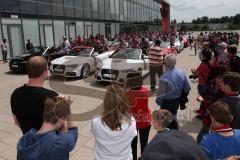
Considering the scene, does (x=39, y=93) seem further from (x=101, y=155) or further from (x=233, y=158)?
(x=233, y=158)

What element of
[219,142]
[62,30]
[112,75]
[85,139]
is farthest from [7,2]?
[219,142]

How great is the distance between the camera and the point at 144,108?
4.22 meters

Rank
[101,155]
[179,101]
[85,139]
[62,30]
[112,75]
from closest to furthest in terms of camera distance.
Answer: [101,155] < [179,101] < [85,139] < [112,75] < [62,30]

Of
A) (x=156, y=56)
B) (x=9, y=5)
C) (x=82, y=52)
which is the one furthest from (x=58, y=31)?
(x=156, y=56)

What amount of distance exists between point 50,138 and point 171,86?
10.0 ft

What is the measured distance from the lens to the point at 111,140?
2.97 meters

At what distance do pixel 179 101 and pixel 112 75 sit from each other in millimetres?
5758

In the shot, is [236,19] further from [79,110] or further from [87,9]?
[79,110]

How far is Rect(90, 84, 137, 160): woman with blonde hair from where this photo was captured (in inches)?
116

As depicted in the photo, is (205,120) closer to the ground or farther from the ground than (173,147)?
closer to the ground

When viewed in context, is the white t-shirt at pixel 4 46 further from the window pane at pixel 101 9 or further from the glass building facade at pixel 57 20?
the window pane at pixel 101 9

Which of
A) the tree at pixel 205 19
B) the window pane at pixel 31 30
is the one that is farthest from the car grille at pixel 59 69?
the tree at pixel 205 19

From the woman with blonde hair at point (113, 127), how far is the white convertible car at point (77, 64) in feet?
31.0

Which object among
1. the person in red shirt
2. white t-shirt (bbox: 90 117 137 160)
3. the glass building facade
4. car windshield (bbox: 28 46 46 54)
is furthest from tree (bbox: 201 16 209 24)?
white t-shirt (bbox: 90 117 137 160)
